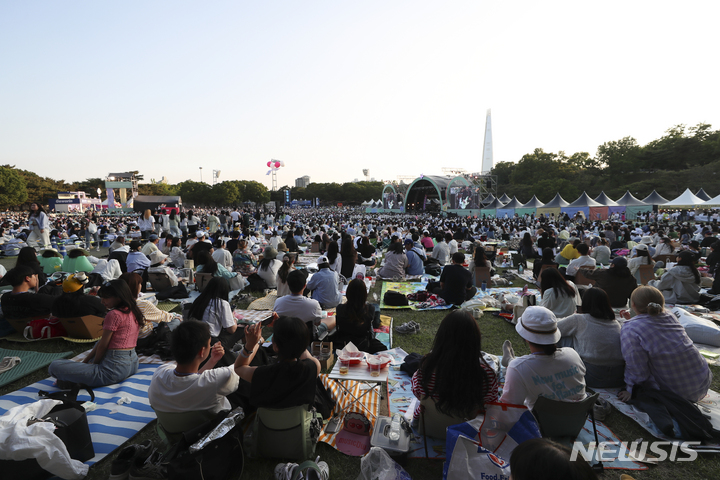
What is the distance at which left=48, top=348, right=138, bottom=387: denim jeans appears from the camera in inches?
132

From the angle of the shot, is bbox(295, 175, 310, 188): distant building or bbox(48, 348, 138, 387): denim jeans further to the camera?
bbox(295, 175, 310, 188): distant building

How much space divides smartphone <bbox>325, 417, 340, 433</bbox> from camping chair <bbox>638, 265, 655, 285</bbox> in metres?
7.16

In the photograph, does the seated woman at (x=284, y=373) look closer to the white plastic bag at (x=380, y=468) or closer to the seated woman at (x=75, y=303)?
the white plastic bag at (x=380, y=468)

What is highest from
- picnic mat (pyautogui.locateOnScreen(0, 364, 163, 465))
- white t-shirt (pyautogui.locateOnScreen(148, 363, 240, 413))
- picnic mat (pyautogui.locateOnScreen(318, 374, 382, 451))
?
white t-shirt (pyautogui.locateOnScreen(148, 363, 240, 413))

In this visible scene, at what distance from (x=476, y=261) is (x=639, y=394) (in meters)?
4.42

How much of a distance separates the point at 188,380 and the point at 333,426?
1272mm

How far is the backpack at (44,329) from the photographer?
476 centimetres

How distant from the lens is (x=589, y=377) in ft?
11.6

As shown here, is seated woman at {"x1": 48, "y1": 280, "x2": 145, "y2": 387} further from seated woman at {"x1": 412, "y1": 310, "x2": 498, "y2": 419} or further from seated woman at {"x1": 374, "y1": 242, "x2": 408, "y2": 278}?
seated woman at {"x1": 374, "y1": 242, "x2": 408, "y2": 278}

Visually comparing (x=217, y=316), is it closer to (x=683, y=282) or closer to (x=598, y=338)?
(x=598, y=338)

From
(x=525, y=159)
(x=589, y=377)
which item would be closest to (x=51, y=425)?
(x=589, y=377)

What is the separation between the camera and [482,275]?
749 centimetres

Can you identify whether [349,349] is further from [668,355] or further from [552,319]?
[668,355]

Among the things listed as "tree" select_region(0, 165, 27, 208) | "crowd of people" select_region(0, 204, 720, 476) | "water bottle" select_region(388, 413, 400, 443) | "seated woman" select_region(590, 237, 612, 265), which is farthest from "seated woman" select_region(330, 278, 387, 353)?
"tree" select_region(0, 165, 27, 208)
